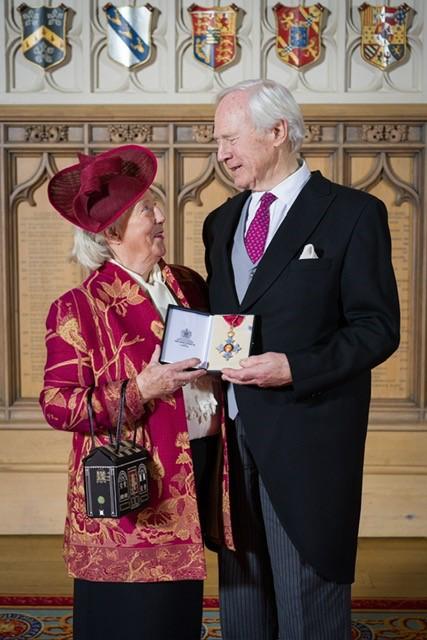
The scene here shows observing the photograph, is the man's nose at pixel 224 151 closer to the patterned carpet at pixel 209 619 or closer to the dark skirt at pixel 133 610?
the dark skirt at pixel 133 610

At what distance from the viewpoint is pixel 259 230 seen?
207 cm

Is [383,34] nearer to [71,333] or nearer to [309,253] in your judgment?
[309,253]

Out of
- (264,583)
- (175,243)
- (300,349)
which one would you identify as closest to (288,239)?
(300,349)

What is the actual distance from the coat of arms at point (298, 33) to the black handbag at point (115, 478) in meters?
2.65

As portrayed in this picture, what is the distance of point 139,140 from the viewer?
4.00 metres

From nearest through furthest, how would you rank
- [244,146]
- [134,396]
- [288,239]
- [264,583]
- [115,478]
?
[115,478] → [134,396] → [288,239] → [244,146] → [264,583]

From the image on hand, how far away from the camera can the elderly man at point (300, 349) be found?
6.26ft

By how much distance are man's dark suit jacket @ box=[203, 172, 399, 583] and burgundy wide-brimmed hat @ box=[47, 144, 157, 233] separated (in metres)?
0.39

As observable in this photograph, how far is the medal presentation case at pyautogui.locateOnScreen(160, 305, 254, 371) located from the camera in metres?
1.84

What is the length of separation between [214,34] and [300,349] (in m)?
2.53

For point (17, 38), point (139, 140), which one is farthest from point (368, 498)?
point (17, 38)

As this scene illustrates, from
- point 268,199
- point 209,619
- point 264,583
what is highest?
point 268,199

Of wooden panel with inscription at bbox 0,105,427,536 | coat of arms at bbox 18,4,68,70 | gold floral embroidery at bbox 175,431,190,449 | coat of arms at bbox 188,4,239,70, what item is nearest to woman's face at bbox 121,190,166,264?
gold floral embroidery at bbox 175,431,190,449

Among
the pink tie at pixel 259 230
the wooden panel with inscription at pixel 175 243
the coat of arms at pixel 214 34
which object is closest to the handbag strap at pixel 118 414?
the pink tie at pixel 259 230
